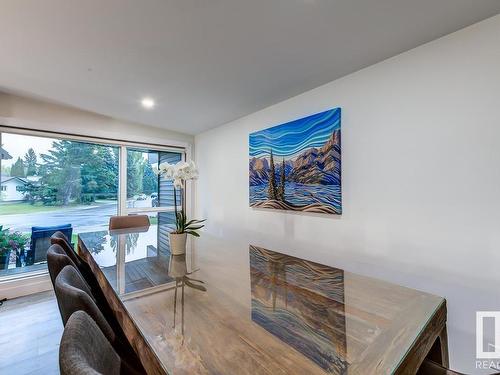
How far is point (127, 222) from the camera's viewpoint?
2.95 m

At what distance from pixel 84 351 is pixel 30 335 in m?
2.34

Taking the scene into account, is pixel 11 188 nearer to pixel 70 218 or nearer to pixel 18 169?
pixel 18 169

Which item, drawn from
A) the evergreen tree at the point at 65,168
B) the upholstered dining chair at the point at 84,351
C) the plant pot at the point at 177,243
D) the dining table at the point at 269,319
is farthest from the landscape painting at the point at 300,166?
the evergreen tree at the point at 65,168

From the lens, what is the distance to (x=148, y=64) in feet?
6.65

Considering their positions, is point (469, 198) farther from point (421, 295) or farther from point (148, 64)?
point (148, 64)

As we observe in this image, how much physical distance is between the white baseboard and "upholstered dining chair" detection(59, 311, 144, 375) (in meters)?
3.19

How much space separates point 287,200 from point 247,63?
1356 millimetres

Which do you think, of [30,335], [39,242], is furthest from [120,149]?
[30,335]

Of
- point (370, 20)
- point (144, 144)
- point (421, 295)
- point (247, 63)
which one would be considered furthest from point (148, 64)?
point (421, 295)

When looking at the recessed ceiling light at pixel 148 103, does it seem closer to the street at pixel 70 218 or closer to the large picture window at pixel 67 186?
the large picture window at pixel 67 186

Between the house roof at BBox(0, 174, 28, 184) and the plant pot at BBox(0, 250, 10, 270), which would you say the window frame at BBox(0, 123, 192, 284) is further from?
the house roof at BBox(0, 174, 28, 184)

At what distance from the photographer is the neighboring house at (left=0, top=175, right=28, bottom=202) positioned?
2.82 meters

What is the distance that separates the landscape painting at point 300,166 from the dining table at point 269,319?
3.05 feet

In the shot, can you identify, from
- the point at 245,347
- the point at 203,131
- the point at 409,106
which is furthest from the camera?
the point at 203,131
